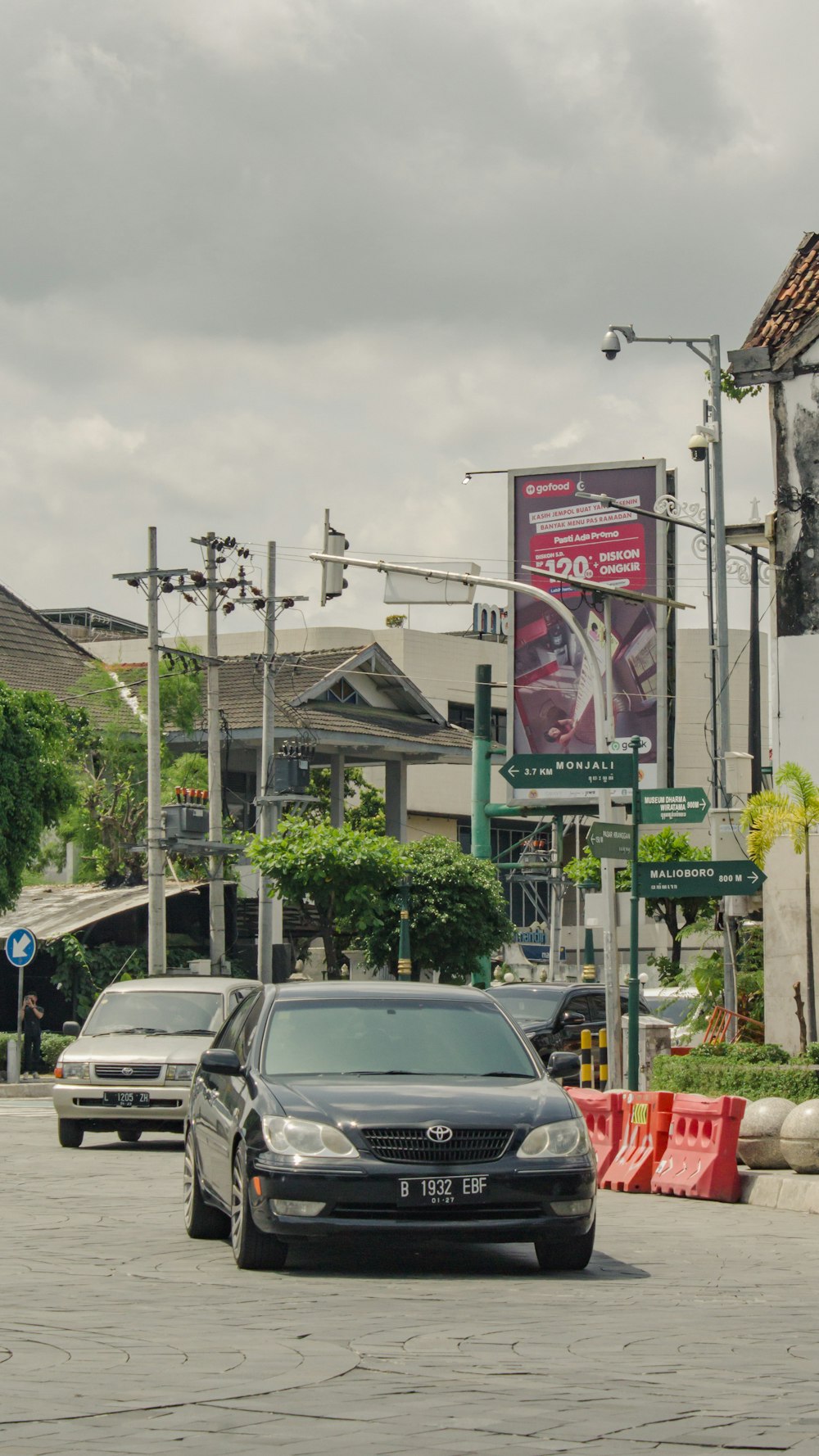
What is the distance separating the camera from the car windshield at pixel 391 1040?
422 inches

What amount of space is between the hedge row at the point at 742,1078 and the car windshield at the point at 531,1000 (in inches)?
275

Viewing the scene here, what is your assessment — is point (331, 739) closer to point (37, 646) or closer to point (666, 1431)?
point (37, 646)

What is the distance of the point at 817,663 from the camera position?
25.2 metres

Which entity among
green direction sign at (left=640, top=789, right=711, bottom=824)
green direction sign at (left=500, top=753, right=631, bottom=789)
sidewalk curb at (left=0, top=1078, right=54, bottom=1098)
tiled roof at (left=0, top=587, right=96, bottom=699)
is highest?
tiled roof at (left=0, top=587, right=96, bottom=699)

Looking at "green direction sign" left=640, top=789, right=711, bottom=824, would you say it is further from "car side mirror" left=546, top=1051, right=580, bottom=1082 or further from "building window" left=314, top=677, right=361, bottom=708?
"building window" left=314, top=677, right=361, bottom=708

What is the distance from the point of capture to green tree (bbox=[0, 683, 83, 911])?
117ft

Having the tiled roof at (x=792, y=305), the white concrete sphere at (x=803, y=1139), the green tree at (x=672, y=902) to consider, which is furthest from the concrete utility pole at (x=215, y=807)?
the white concrete sphere at (x=803, y=1139)

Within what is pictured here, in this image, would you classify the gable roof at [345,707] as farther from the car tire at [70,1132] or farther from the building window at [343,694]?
the car tire at [70,1132]

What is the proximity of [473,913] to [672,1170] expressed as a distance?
1075 inches

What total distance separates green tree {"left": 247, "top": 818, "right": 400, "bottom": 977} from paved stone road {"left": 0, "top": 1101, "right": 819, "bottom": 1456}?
29061 millimetres

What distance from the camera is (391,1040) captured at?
10.9 metres

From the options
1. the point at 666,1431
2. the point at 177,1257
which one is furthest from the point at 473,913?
the point at 666,1431

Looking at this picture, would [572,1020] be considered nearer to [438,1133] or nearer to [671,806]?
[671,806]

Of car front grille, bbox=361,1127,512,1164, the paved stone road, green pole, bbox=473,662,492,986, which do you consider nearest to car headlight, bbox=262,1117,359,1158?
car front grille, bbox=361,1127,512,1164
